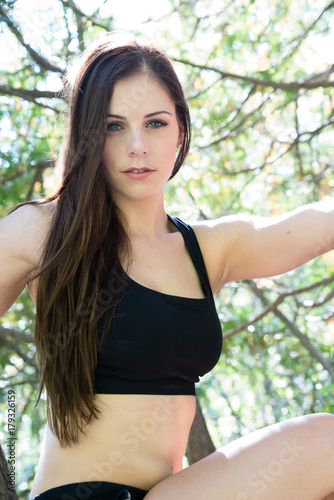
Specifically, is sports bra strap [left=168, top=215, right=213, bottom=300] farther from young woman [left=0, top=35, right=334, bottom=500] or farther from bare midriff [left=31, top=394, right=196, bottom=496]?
bare midriff [left=31, top=394, right=196, bottom=496]

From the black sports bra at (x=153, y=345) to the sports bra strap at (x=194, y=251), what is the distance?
13 centimetres

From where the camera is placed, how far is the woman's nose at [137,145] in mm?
1769

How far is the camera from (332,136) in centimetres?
520

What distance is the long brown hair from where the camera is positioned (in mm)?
1632

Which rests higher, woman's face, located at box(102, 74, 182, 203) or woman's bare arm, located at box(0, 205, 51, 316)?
woman's face, located at box(102, 74, 182, 203)

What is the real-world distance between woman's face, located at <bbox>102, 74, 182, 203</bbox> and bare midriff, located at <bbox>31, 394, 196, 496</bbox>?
60cm

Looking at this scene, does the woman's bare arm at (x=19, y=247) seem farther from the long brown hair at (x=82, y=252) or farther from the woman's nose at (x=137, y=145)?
the woman's nose at (x=137, y=145)

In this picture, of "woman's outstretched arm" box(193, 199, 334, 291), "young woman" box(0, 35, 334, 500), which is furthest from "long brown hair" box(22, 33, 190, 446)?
"woman's outstretched arm" box(193, 199, 334, 291)

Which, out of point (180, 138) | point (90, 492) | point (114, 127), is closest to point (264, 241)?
point (180, 138)

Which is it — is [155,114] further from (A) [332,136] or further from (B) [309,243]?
(A) [332,136]

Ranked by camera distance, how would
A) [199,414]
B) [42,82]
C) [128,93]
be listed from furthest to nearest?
[42,82] → [199,414] → [128,93]

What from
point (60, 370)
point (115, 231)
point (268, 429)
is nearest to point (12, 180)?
point (115, 231)

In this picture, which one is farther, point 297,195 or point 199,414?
point 297,195

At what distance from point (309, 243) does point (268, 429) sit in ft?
1.84
